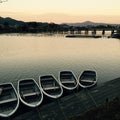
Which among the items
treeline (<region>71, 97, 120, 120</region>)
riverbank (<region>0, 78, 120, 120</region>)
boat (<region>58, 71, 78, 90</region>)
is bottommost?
riverbank (<region>0, 78, 120, 120</region>)

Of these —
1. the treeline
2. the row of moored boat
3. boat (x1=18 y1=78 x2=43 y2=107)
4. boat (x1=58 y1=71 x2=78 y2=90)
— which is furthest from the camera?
boat (x1=58 y1=71 x2=78 y2=90)

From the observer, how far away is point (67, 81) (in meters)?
36.2

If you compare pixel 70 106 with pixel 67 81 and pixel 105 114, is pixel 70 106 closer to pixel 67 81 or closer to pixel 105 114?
pixel 105 114

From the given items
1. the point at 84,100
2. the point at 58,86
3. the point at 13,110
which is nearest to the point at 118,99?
the point at 84,100

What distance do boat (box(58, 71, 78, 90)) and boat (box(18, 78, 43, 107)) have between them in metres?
4.92

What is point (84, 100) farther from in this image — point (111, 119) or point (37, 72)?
point (37, 72)

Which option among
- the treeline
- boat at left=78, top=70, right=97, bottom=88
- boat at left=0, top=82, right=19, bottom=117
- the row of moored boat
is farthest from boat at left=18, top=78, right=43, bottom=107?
boat at left=78, top=70, right=97, bottom=88

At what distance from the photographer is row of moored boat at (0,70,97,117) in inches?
1037

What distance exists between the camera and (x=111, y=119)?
21.0 meters

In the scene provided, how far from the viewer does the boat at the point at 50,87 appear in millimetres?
30053

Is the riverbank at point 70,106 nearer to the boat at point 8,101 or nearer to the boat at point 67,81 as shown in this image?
the boat at point 8,101

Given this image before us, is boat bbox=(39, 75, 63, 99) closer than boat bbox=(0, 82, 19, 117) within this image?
No

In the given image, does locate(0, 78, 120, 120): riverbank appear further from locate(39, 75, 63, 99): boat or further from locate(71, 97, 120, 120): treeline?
locate(71, 97, 120, 120): treeline

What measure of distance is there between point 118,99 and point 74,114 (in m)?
5.75
